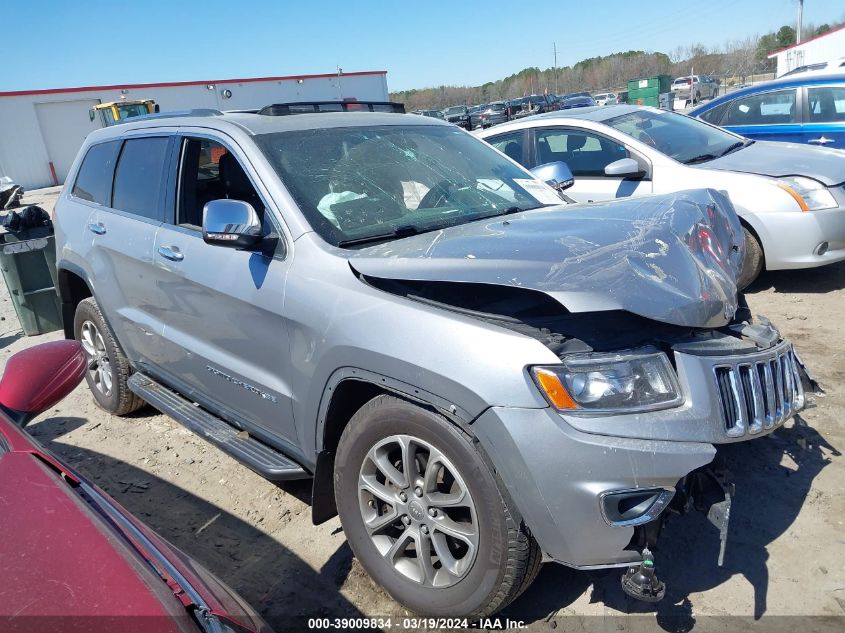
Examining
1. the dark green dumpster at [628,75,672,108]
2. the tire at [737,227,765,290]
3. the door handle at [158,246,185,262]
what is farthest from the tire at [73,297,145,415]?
the dark green dumpster at [628,75,672,108]

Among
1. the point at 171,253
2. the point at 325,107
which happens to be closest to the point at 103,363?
the point at 171,253

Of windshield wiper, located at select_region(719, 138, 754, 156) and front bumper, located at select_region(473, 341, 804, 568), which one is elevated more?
windshield wiper, located at select_region(719, 138, 754, 156)

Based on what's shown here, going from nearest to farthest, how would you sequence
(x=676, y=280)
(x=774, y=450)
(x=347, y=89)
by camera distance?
(x=676, y=280), (x=774, y=450), (x=347, y=89)

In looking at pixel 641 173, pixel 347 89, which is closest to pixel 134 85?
pixel 347 89

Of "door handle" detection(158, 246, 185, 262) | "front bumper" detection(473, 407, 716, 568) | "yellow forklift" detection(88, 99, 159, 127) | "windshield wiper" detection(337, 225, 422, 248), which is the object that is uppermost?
"yellow forklift" detection(88, 99, 159, 127)

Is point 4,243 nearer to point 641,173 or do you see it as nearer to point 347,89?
point 641,173

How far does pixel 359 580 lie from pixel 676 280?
1.80m

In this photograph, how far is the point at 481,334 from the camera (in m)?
2.14

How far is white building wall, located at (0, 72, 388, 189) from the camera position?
32812 mm

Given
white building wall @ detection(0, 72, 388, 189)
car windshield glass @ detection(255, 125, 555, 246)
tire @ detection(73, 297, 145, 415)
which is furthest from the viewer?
white building wall @ detection(0, 72, 388, 189)

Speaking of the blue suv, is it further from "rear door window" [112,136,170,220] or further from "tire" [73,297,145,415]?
"tire" [73,297,145,415]

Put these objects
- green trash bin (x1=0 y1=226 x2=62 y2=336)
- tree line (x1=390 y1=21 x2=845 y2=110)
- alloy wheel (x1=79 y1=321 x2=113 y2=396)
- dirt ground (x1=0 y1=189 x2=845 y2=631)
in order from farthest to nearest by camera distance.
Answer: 1. tree line (x1=390 y1=21 x2=845 y2=110)
2. green trash bin (x1=0 y1=226 x2=62 y2=336)
3. alloy wheel (x1=79 y1=321 x2=113 y2=396)
4. dirt ground (x1=0 y1=189 x2=845 y2=631)

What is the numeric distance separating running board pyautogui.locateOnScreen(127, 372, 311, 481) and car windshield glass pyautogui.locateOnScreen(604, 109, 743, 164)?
463cm

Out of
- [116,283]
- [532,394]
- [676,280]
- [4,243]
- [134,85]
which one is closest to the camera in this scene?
[532,394]
